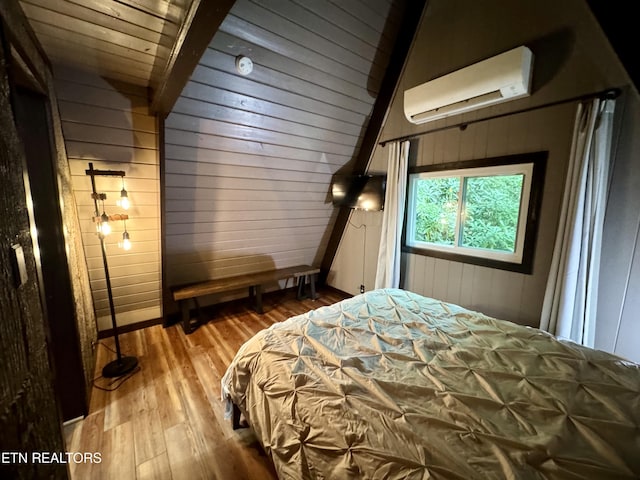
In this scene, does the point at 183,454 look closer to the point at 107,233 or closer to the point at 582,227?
the point at 107,233

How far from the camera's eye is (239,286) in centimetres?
312

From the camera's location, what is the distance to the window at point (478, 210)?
2117mm

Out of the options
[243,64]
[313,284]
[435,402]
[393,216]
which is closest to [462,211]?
[393,216]

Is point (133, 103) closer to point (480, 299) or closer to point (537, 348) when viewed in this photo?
point (537, 348)

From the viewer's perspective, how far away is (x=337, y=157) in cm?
317

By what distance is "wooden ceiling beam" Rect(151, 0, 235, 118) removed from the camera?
110 cm

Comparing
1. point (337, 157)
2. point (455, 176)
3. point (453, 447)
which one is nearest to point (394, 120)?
point (337, 157)

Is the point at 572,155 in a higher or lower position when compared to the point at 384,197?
higher

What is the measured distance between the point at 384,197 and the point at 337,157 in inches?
29.2

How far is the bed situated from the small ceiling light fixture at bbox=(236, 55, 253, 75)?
1.86 meters

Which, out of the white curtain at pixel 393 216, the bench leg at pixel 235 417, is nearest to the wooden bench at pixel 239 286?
the white curtain at pixel 393 216

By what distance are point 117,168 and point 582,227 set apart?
3.43 m

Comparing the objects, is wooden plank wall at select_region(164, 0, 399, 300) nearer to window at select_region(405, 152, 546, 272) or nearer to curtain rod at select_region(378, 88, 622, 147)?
curtain rod at select_region(378, 88, 622, 147)

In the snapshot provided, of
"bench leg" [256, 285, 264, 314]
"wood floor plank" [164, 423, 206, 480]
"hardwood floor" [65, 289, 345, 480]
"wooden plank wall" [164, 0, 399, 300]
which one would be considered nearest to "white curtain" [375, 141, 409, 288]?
"wooden plank wall" [164, 0, 399, 300]
